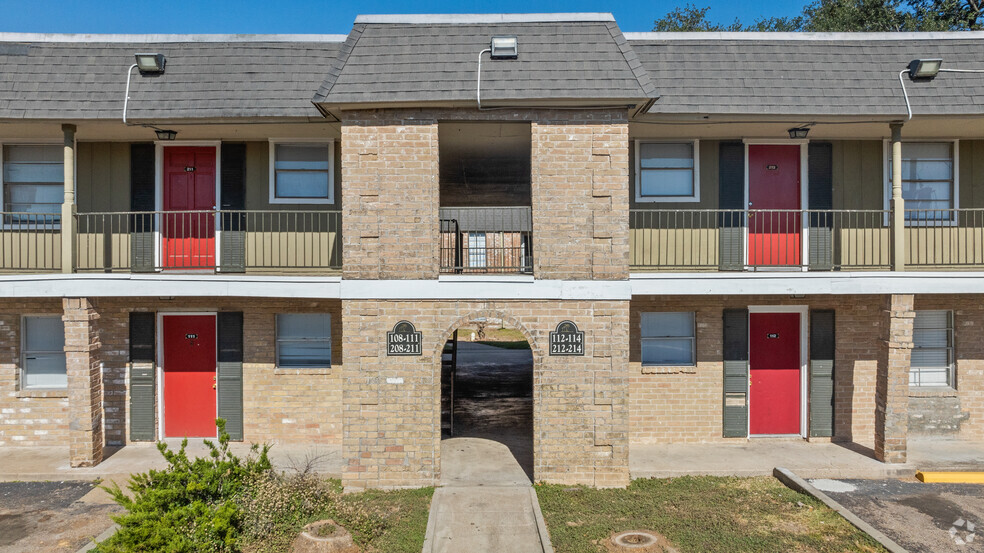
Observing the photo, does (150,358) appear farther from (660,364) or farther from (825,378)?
(825,378)

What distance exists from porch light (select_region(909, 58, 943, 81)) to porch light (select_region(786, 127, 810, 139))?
1.69 m

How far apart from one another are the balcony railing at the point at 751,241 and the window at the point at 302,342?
5866 mm

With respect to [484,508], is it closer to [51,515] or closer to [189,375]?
[51,515]

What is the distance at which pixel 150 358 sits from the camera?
36.8ft

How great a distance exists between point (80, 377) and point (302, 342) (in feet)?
11.4

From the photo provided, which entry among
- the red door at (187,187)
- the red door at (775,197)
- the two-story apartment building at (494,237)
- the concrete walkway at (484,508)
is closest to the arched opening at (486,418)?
the concrete walkway at (484,508)

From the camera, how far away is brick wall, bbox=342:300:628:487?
902cm

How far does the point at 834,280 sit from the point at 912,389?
11.1ft

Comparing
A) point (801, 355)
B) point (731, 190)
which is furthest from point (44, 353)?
point (801, 355)

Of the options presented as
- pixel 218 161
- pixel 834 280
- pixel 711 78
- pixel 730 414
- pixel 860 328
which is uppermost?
pixel 711 78

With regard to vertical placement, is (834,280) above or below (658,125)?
below

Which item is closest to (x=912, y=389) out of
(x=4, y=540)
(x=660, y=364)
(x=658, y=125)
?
(x=660, y=364)

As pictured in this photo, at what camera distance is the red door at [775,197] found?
1127 cm

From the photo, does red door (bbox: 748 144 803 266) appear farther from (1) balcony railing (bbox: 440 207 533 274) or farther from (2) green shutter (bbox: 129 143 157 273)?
(2) green shutter (bbox: 129 143 157 273)
